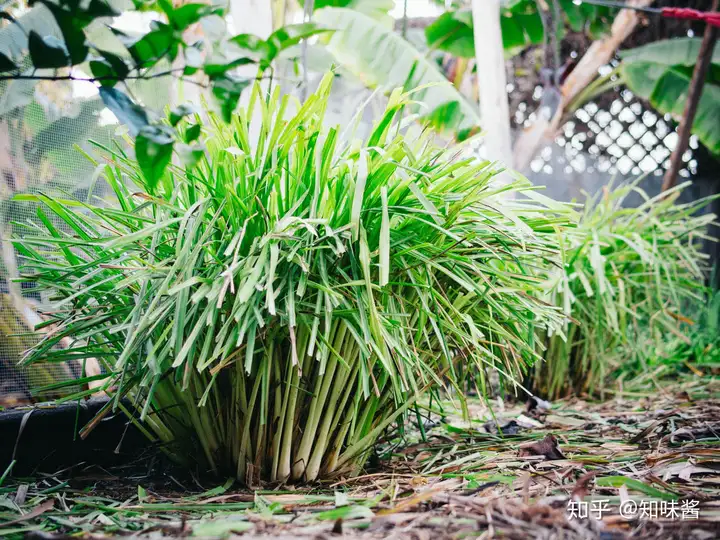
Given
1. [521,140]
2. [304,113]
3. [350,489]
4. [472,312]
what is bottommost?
[350,489]

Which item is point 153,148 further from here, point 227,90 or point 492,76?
point 492,76

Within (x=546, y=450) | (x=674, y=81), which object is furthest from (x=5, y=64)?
(x=674, y=81)

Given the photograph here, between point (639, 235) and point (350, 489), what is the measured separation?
1474 millimetres

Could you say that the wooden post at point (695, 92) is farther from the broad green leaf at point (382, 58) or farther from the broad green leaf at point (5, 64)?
the broad green leaf at point (5, 64)

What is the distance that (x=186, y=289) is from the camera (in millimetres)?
754

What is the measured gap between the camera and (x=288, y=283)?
2.61 feet

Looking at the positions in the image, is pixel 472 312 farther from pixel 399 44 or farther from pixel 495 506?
pixel 399 44

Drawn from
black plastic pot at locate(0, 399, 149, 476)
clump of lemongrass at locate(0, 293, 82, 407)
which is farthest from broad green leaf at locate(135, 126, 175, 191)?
clump of lemongrass at locate(0, 293, 82, 407)

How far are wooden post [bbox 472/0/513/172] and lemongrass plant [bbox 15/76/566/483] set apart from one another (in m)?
1.36

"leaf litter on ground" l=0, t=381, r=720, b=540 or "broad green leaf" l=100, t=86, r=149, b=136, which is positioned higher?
"broad green leaf" l=100, t=86, r=149, b=136

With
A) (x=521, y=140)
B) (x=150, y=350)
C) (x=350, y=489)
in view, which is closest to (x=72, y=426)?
(x=150, y=350)

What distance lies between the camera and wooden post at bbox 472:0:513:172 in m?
2.20

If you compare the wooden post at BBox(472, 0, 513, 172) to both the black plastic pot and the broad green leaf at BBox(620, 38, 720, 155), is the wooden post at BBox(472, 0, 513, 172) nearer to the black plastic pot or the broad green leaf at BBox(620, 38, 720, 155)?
the black plastic pot

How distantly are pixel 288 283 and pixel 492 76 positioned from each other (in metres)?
1.76
